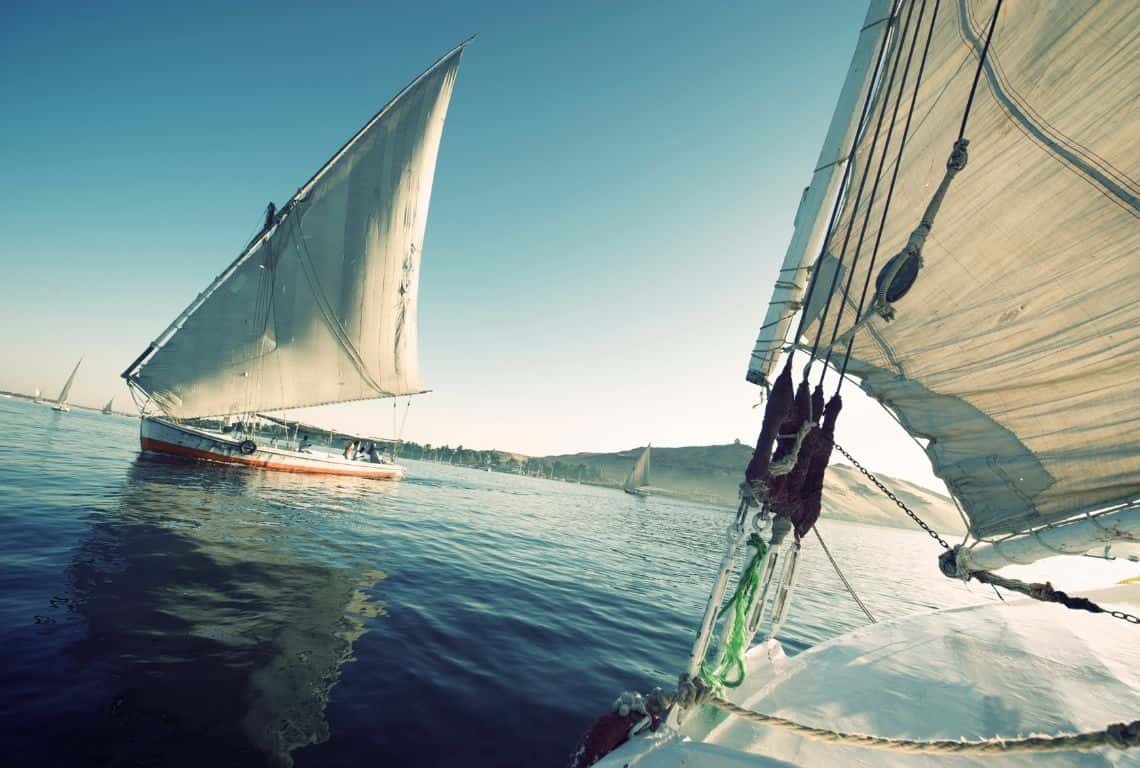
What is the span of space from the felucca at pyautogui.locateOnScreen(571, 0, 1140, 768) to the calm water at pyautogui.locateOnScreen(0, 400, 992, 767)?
2.46 m

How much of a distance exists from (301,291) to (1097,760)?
2833 centimetres

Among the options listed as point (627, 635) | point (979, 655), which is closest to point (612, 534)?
point (627, 635)

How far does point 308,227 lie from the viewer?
23.8 m

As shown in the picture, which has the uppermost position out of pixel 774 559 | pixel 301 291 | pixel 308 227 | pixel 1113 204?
pixel 308 227

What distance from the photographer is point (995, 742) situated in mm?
1918

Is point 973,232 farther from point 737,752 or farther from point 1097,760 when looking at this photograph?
point 737,752

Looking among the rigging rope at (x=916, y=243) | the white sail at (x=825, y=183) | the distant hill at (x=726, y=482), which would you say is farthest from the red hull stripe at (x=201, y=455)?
the distant hill at (x=726, y=482)

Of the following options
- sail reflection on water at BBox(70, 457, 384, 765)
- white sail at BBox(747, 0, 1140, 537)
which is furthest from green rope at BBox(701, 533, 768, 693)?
sail reflection on water at BBox(70, 457, 384, 765)

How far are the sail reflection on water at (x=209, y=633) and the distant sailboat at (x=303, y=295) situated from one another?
1553cm

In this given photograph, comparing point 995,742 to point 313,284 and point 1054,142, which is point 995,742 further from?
point 313,284

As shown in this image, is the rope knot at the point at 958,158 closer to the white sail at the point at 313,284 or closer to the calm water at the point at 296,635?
the calm water at the point at 296,635

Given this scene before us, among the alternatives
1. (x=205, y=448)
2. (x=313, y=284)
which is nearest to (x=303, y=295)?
(x=313, y=284)

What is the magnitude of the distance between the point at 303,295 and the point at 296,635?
2286cm

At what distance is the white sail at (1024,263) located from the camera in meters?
3.08
